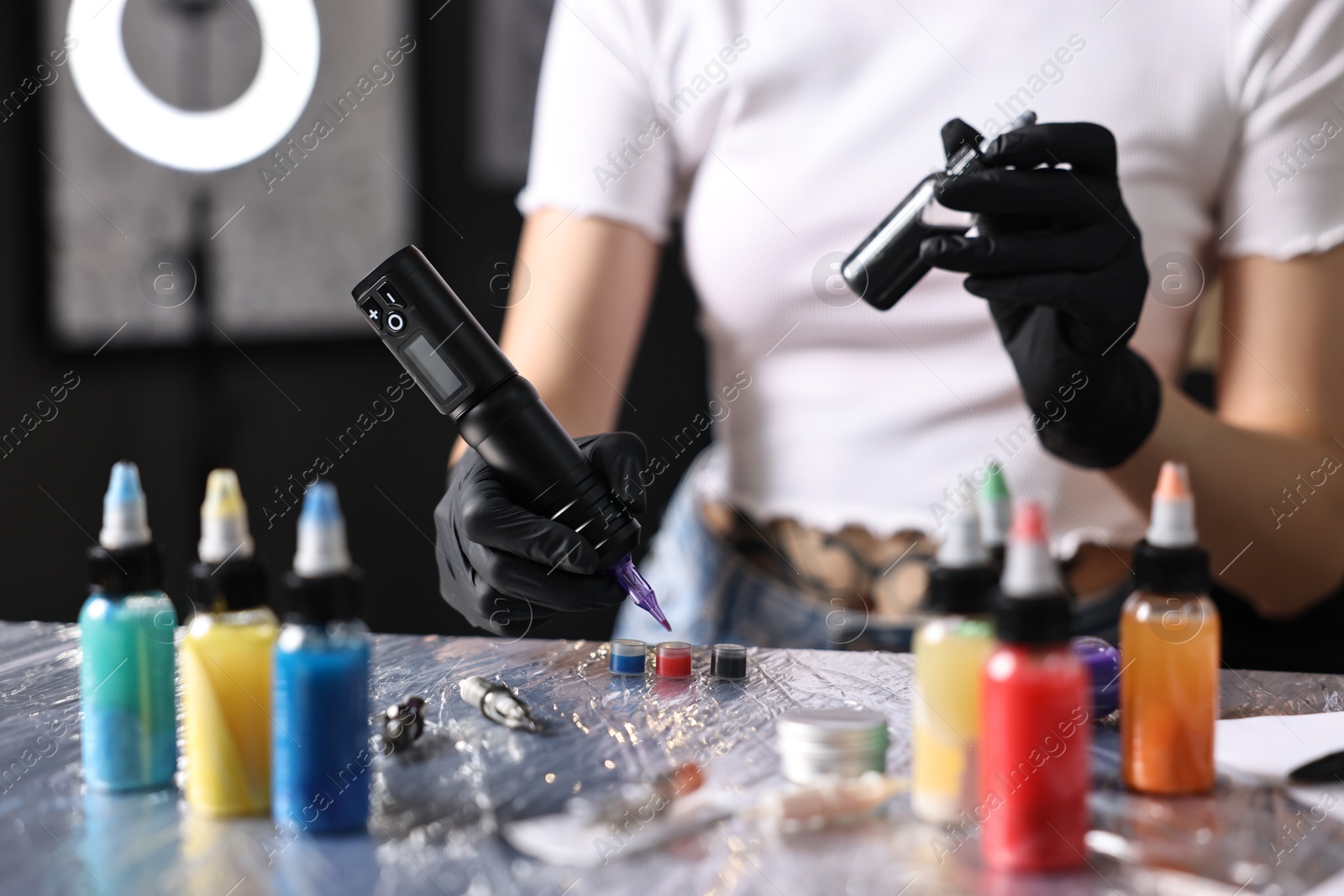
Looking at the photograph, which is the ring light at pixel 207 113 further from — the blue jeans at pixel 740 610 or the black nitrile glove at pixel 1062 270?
the black nitrile glove at pixel 1062 270

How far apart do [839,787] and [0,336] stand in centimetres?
182

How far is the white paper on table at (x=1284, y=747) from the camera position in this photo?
1.79 ft

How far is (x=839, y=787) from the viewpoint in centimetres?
52

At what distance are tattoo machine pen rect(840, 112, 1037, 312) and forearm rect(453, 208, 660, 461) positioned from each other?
1.19ft

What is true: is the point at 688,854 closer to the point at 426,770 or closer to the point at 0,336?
the point at 426,770

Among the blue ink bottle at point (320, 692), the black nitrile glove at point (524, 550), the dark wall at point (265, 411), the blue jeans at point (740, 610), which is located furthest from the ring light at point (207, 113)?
the blue ink bottle at point (320, 692)

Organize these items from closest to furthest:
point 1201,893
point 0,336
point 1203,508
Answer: point 1201,893, point 1203,508, point 0,336

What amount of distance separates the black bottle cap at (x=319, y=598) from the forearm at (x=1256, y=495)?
709 mm

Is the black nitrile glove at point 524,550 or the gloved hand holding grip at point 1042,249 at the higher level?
the gloved hand holding grip at point 1042,249

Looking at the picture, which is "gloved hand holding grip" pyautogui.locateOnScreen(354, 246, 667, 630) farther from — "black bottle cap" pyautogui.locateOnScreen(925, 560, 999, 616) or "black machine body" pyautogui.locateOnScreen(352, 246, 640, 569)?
"black bottle cap" pyautogui.locateOnScreen(925, 560, 999, 616)

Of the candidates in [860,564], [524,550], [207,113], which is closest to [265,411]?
[207,113]

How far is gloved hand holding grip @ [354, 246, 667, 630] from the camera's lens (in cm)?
65

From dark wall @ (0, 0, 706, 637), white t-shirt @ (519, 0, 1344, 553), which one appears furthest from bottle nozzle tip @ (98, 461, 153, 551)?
dark wall @ (0, 0, 706, 637)

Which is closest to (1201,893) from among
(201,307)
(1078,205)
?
(1078,205)
